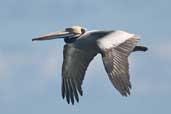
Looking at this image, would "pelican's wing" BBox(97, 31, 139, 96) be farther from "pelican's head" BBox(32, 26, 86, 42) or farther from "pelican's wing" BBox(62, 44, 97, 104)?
"pelican's wing" BBox(62, 44, 97, 104)

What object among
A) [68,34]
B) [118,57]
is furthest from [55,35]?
[118,57]

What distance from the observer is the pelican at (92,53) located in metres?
41.8

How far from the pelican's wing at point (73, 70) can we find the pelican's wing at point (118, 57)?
12.6 feet

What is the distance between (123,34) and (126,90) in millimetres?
5243

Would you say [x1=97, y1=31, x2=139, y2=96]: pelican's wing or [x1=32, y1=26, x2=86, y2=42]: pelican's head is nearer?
[x1=97, y1=31, x2=139, y2=96]: pelican's wing

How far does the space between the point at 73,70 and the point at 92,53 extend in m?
1.82

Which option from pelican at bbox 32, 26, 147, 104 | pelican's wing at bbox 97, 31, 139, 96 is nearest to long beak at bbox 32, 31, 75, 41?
pelican at bbox 32, 26, 147, 104

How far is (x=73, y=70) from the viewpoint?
4922 centimetres

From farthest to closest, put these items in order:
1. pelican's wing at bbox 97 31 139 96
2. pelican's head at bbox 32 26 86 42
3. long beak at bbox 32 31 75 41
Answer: long beak at bbox 32 31 75 41, pelican's head at bbox 32 26 86 42, pelican's wing at bbox 97 31 139 96

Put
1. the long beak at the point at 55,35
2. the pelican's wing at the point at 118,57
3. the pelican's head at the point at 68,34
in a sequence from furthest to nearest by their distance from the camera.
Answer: the long beak at the point at 55,35 < the pelican's head at the point at 68,34 < the pelican's wing at the point at 118,57

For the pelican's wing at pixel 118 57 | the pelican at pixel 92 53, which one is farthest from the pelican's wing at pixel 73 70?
the pelican's wing at pixel 118 57

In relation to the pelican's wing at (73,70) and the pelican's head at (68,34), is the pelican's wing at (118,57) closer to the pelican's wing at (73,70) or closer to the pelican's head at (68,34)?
the pelican's head at (68,34)

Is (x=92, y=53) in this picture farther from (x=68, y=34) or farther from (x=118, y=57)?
(x=118, y=57)

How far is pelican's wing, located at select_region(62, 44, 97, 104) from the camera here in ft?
160
